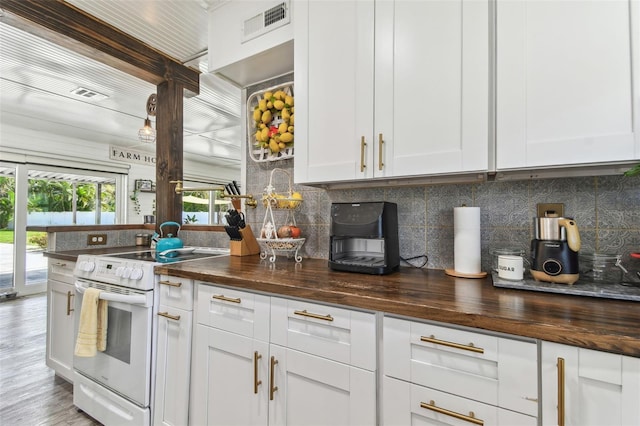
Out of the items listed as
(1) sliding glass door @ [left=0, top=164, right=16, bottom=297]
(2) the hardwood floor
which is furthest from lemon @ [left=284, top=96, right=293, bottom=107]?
(1) sliding glass door @ [left=0, top=164, right=16, bottom=297]

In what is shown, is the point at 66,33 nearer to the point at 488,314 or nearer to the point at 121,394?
the point at 121,394

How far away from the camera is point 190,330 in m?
1.40

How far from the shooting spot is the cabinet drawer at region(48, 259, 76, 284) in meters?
2.02

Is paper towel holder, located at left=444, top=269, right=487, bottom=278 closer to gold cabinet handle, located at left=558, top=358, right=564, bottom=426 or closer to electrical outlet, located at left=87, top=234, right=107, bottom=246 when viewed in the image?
gold cabinet handle, located at left=558, top=358, right=564, bottom=426

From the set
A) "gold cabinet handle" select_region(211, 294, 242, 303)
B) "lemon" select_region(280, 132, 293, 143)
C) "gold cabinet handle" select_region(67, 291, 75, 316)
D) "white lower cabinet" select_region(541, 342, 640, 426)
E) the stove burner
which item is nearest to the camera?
"white lower cabinet" select_region(541, 342, 640, 426)

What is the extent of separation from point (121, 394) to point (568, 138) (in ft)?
7.65

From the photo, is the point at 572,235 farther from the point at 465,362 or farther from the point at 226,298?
the point at 226,298

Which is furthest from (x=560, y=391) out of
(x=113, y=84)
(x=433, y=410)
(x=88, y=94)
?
(x=88, y=94)

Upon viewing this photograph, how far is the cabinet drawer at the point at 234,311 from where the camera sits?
119cm

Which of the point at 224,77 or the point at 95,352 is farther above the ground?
the point at 224,77

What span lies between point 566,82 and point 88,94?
4490 mm

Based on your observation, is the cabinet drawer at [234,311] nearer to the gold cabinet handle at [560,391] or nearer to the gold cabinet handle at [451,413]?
the gold cabinet handle at [451,413]

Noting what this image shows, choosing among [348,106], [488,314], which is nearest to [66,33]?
[348,106]

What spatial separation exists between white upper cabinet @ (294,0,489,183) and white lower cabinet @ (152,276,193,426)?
84cm
